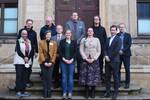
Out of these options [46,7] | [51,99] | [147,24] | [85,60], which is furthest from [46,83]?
[147,24]

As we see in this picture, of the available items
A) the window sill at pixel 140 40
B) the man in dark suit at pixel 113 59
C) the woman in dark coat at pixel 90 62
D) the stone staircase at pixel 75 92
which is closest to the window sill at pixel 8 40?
the stone staircase at pixel 75 92

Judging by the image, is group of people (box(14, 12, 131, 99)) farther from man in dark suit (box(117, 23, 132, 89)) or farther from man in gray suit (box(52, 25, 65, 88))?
man in dark suit (box(117, 23, 132, 89))

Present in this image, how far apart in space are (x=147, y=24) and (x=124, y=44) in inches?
86.9

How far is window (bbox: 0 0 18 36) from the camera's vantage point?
1410 centimetres

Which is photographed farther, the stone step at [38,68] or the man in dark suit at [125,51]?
the stone step at [38,68]

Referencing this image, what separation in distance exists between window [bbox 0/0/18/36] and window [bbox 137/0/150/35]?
411 cm

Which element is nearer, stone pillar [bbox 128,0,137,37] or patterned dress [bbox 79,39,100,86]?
patterned dress [bbox 79,39,100,86]

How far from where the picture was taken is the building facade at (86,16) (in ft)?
44.5

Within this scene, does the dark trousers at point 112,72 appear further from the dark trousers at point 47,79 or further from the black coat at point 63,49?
the dark trousers at point 47,79

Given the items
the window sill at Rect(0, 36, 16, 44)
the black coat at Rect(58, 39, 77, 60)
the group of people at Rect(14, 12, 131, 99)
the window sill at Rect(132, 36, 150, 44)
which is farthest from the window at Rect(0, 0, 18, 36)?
the window sill at Rect(132, 36, 150, 44)

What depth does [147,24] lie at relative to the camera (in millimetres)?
13938

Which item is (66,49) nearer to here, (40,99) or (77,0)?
(40,99)

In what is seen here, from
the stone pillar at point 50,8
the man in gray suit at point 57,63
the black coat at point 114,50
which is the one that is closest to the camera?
the black coat at point 114,50

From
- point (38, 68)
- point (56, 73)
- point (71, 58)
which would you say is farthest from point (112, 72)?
point (38, 68)
